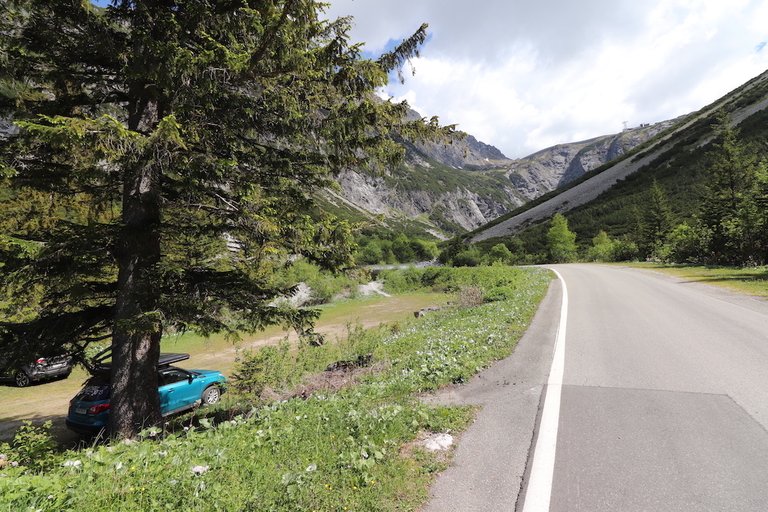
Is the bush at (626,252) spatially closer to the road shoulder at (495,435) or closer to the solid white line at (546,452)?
the road shoulder at (495,435)

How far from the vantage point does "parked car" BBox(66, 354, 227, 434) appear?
959cm

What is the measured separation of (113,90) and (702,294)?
66.1 feet

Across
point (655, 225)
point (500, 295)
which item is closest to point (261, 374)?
point (500, 295)

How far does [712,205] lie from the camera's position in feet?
108

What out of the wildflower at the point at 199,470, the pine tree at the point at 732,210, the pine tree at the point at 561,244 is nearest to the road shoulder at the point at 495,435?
the wildflower at the point at 199,470

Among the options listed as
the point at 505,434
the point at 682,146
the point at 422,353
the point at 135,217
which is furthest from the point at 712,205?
the point at 682,146

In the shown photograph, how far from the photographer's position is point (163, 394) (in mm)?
11180

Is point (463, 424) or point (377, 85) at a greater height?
point (377, 85)

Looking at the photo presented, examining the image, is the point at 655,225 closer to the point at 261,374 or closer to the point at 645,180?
the point at 261,374

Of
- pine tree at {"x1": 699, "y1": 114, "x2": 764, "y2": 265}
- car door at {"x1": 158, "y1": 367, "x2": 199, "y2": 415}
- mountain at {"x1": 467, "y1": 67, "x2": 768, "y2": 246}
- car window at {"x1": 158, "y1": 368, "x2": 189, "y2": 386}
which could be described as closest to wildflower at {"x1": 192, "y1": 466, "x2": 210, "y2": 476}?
car door at {"x1": 158, "y1": 367, "x2": 199, "y2": 415}

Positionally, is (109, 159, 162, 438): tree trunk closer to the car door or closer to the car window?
the car door

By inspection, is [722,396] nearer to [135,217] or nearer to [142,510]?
[142,510]

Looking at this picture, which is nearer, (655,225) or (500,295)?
(500,295)

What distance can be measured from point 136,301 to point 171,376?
658 centimetres
